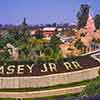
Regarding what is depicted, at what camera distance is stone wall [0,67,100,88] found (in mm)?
7117

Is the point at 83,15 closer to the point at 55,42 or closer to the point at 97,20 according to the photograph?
the point at 97,20

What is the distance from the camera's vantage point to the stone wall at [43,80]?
712 centimetres

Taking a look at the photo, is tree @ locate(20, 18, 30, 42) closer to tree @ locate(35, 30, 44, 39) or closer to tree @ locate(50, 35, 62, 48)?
tree @ locate(35, 30, 44, 39)

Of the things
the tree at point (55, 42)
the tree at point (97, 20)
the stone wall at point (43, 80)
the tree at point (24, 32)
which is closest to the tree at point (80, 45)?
the tree at point (55, 42)

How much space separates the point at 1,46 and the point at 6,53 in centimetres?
86

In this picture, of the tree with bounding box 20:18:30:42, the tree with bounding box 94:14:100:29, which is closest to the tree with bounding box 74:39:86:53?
the tree with bounding box 20:18:30:42

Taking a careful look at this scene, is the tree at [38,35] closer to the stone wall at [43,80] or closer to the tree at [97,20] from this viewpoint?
the tree at [97,20]

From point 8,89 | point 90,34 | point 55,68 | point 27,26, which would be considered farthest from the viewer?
point 27,26

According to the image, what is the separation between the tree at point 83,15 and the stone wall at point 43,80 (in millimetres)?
4730

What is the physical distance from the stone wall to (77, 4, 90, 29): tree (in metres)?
4.73

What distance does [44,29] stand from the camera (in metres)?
14.9

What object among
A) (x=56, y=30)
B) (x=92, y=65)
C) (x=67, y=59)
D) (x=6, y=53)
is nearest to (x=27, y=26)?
(x=56, y=30)

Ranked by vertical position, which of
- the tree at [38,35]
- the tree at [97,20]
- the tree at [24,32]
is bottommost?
the tree at [38,35]

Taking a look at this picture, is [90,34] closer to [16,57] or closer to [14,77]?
[16,57]
